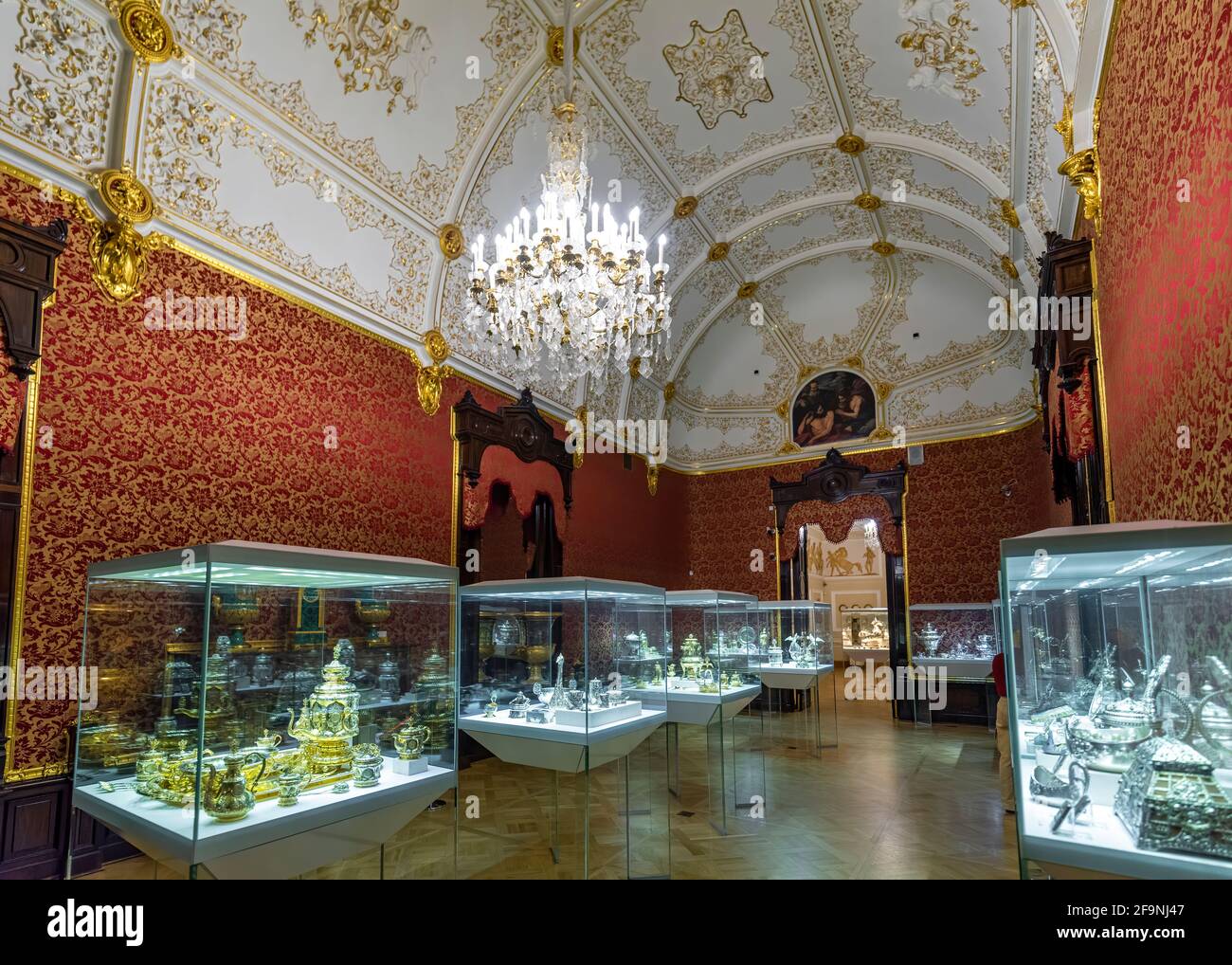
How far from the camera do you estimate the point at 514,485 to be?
31.7 feet

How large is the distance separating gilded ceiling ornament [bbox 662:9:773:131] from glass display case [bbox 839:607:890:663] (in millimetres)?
9171

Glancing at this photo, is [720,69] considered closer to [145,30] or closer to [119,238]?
[145,30]

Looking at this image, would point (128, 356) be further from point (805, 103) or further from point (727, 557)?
point (727, 557)

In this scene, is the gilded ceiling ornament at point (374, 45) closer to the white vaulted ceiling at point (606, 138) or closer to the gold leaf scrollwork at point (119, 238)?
the white vaulted ceiling at point (606, 138)

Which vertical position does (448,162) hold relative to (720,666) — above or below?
above

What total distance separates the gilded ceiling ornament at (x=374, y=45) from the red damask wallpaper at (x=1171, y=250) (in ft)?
19.0

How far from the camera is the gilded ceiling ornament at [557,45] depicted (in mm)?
7405

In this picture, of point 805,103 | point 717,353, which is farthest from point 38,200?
point 717,353

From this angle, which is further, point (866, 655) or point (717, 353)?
point (717, 353)

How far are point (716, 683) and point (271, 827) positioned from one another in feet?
14.6

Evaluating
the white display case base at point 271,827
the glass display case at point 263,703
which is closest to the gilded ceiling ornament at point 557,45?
the glass display case at point 263,703

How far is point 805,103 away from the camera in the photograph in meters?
8.64

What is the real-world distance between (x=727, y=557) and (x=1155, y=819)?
12746mm

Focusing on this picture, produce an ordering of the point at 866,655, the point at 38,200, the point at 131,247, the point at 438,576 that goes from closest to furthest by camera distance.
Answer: the point at 438,576 < the point at 38,200 < the point at 131,247 < the point at 866,655
